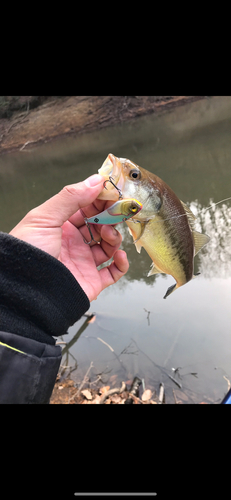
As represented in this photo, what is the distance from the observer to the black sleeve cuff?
1.42 meters

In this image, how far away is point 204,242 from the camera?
6.30 feet

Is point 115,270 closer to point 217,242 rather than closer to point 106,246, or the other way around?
point 106,246

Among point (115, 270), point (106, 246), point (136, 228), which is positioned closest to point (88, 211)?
point (106, 246)

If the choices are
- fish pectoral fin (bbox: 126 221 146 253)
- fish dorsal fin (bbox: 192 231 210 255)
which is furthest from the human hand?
fish dorsal fin (bbox: 192 231 210 255)

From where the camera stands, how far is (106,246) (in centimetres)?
216

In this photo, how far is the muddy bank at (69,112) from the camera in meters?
16.4

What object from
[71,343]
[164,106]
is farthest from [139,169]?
[164,106]

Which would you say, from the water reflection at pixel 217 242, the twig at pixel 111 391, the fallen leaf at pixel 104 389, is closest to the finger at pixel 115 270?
the water reflection at pixel 217 242

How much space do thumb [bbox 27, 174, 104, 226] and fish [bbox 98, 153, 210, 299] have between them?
0.07 m

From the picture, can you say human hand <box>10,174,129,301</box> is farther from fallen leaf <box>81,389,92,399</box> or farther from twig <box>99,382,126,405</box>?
fallen leaf <box>81,389,92,399</box>

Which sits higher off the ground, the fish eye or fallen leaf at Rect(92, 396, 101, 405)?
the fish eye

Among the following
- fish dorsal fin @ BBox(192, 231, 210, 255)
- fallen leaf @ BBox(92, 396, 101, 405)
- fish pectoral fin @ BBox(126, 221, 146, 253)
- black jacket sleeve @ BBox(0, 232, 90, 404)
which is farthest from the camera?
fallen leaf @ BBox(92, 396, 101, 405)

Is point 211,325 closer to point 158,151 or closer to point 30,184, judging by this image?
point 158,151

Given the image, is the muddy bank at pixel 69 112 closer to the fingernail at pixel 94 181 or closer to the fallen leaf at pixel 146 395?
the fallen leaf at pixel 146 395
